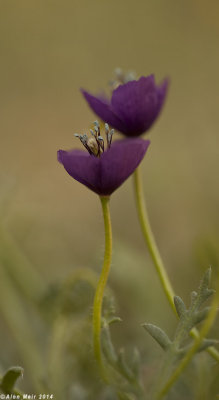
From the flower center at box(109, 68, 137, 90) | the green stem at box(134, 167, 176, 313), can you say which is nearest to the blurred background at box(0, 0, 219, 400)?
the green stem at box(134, 167, 176, 313)

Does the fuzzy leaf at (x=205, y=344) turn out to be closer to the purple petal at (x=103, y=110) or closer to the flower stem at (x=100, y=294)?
the flower stem at (x=100, y=294)

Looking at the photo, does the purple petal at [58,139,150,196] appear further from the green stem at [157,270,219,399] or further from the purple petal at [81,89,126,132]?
the green stem at [157,270,219,399]

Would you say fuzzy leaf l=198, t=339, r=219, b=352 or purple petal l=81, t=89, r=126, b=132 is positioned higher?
purple petal l=81, t=89, r=126, b=132

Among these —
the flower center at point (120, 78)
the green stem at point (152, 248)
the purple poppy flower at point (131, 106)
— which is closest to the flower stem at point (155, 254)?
the green stem at point (152, 248)

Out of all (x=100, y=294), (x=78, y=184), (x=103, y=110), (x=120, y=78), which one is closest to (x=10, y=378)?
(x=100, y=294)

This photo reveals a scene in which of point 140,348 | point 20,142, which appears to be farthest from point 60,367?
point 20,142

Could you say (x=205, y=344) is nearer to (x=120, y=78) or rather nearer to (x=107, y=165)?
(x=107, y=165)

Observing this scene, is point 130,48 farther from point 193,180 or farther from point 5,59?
point 193,180
